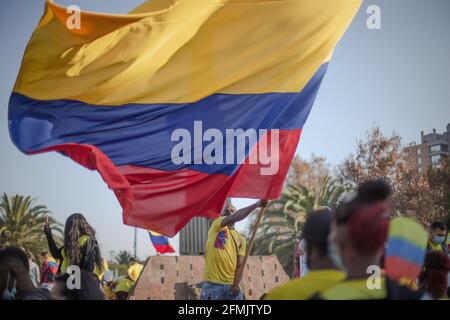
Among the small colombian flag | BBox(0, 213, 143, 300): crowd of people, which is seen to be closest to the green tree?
the small colombian flag

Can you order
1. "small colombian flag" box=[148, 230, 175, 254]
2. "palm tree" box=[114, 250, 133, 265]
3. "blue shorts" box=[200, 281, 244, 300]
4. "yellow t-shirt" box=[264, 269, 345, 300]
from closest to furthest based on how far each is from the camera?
"yellow t-shirt" box=[264, 269, 345, 300] → "blue shorts" box=[200, 281, 244, 300] → "small colombian flag" box=[148, 230, 175, 254] → "palm tree" box=[114, 250, 133, 265]

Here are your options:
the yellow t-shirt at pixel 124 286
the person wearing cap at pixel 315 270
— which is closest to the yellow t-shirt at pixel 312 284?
the person wearing cap at pixel 315 270

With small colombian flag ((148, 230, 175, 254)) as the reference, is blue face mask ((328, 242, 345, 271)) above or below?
above

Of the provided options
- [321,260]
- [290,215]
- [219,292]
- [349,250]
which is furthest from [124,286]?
[290,215]

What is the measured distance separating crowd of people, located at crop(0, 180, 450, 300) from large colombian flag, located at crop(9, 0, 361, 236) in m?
0.85

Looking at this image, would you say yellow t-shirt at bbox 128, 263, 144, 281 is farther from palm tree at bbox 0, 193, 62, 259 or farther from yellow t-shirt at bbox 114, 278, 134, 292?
palm tree at bbox 0, 193, 62, 259

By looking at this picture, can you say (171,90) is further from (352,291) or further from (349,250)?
(352,291)

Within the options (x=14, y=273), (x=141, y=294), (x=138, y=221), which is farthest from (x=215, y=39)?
(x=141, y=294)

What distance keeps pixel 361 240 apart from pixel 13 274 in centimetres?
345

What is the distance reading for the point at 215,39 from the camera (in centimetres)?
841

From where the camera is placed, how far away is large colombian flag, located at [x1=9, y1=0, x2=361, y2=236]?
7.58 m

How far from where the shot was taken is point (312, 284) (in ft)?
11.0
